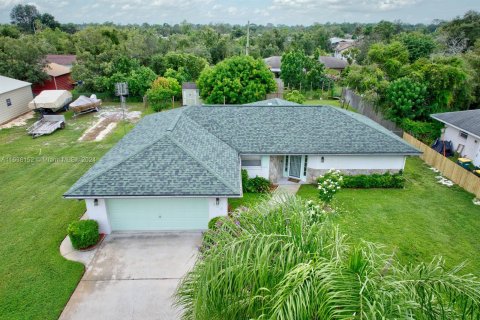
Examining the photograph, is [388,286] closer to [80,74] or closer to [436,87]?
[436,87]

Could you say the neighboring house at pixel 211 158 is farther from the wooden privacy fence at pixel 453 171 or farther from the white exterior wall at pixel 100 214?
the wooden privacy fence at pixel 453 171

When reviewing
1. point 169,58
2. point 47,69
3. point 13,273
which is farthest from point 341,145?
point 47,69

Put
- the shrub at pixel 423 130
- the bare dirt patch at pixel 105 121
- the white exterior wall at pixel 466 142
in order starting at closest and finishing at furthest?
1. the white exterior wall at pixel 466 142
2. the shrub at pixel 423 130
3. the bare dirt patch at pixel 105 121

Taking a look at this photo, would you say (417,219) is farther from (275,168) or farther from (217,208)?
(217,208)

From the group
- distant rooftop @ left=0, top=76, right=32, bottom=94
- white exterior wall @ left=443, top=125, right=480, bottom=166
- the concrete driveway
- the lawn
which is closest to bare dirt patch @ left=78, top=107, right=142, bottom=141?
the lawn

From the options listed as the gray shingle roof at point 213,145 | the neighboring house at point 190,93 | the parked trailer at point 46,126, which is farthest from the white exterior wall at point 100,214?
the neighboring house at point 190,93

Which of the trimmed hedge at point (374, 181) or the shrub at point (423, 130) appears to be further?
the shrub at point (423, 130)
